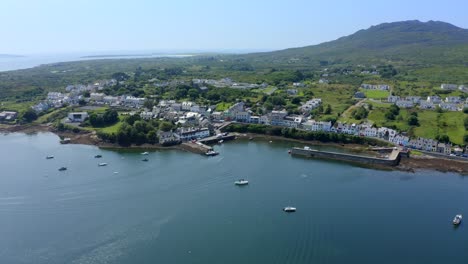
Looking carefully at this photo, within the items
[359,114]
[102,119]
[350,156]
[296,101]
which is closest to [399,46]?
[296,101]

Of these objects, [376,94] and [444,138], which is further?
[376,94]

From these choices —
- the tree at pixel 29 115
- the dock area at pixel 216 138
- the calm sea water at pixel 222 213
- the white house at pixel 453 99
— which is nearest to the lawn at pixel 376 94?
the white house at pixel 453 99

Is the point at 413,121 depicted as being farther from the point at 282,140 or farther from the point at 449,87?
the point at 449,87

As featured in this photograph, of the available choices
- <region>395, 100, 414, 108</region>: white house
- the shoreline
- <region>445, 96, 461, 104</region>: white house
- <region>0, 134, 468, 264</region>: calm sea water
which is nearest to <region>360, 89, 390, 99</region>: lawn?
<region>395, 100, 414, 108</region>: white house

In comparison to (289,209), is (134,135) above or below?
above

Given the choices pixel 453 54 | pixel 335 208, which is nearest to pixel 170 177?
pixel 335 208

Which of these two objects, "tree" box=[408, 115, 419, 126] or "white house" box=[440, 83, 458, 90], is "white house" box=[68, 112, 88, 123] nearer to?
"tree" box=[408, 115, 419, 126]

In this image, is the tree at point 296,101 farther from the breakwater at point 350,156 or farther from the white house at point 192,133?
the breakwater at point 350,156

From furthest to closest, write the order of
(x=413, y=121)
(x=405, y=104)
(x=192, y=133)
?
(x=405, y=104) < (x=413, y=121) < (x=192, y=133)
